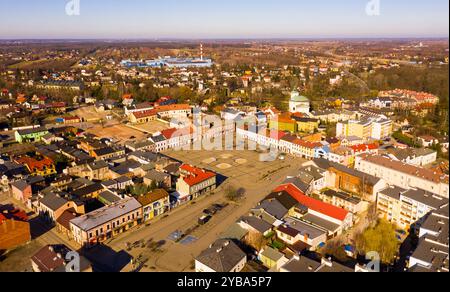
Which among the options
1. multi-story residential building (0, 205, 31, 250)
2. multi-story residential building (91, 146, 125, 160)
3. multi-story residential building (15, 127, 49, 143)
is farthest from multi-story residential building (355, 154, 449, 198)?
multi-story residential building (15, 127, 49, 143)

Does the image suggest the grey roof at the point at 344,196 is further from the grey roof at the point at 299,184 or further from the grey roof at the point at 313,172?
the grey roof at the point at 313,172

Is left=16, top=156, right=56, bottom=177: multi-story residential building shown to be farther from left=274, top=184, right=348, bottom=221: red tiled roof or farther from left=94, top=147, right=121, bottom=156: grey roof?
left=274, top=184, right=348, bottom=221: red tiled roof

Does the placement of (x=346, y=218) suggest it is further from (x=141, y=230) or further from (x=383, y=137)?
(x=383, y=137)

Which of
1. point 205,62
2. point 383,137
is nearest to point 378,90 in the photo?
point 383,137

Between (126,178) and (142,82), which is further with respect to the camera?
(142,82)

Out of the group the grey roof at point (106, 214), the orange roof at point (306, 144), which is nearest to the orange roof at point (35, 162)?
the grey roof at point (106, 214)

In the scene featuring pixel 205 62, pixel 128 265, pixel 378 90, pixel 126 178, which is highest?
pixel 205 62
